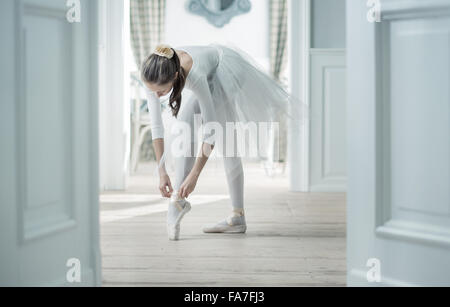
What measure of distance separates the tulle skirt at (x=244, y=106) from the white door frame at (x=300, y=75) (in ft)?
4.58

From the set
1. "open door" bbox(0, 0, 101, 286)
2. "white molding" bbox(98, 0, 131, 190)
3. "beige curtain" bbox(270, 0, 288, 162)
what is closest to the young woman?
"open door" bbox(0, 0, 101, 286)

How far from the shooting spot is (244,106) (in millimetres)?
2076

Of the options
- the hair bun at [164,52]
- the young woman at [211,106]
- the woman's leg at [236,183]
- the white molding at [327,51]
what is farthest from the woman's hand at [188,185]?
the white molding at [327,51]

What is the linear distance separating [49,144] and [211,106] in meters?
0.73

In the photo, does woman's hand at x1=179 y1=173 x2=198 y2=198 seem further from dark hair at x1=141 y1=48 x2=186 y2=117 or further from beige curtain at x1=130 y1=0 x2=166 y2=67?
beige curtain at x1=130 y1=0 x2=166 y2=67

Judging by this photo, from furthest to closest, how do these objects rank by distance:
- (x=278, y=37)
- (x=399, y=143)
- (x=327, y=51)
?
(x=278, y=37)
(x=327, y=51)
(x=399, y=143)

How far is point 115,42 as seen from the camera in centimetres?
360

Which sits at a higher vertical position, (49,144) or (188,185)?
(49,144)

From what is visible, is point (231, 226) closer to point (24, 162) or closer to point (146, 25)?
point (24, 162)

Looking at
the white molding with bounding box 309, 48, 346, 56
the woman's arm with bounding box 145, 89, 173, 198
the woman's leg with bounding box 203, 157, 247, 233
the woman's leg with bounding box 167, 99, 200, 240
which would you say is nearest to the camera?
the woman's arm with bounding box 145, 89, 173, 198

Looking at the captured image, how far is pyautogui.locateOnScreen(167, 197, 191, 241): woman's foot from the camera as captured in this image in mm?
2098

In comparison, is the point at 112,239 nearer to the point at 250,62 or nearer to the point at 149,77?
the point at 149,77

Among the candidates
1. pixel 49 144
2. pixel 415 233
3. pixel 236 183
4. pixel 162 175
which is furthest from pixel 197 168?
pixel 415 233

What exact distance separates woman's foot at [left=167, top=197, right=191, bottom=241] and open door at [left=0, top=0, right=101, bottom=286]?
0.69 metres
